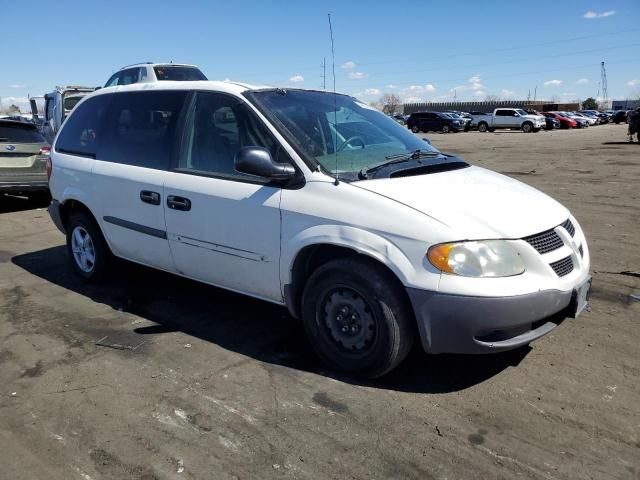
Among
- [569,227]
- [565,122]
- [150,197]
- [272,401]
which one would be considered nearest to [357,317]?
[272,401]

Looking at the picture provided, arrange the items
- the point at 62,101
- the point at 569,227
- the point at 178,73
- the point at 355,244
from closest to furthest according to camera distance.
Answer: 1. the point at 355,244
2. the point at 569,227
3. the point at 178,73
4. the point at 62,101

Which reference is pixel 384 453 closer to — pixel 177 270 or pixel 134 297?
pixel 177 270

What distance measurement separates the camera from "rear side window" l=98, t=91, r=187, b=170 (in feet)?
14.3

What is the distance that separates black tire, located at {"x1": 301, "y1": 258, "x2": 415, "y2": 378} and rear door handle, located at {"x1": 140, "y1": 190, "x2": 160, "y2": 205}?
1538 mm

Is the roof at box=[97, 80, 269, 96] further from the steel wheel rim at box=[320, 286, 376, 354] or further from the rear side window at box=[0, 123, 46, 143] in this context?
the rear side window at box=[0, 123, 46, 143]

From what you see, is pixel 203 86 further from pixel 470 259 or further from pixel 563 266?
pixel 563 266

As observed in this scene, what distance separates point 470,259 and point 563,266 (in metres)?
0.70

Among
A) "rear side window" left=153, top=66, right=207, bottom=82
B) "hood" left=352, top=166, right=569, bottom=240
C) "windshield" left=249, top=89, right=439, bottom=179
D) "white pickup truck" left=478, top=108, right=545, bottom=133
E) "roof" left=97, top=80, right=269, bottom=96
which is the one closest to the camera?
"hood" left=352, top=166, right=569, bottom=240

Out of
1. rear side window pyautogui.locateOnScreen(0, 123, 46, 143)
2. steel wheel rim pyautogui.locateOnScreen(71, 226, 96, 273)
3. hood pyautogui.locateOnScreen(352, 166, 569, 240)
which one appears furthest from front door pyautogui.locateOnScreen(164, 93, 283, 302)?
rear side window pyautogui.locateOnScreen(0, 123, 46, 143)

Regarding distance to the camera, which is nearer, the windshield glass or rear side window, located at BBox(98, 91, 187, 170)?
rear side window, located at BBox(98, 91, 187, 170)

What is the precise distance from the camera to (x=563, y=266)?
3303 millimetres

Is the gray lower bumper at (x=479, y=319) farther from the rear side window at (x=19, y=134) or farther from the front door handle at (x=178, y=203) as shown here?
the rear side window at (x=19, y=134)

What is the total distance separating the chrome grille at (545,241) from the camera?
3188mm

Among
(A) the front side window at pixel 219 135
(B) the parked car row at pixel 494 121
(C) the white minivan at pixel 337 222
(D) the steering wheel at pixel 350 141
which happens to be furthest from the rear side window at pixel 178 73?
(B) the parked car row at pixel 494 121
